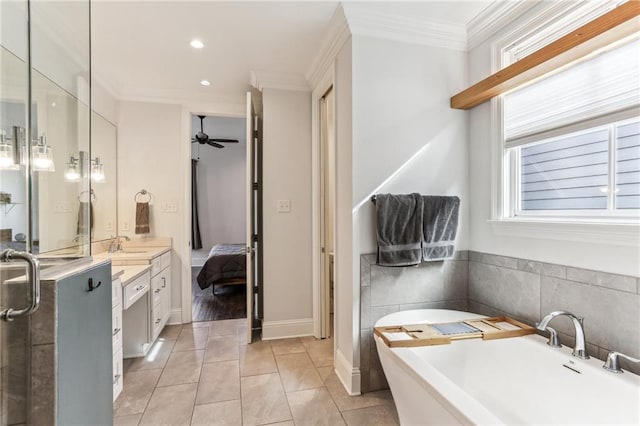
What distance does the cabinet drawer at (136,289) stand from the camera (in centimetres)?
215

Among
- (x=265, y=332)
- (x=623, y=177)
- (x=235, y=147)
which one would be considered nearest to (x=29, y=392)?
(x=265, y=332)

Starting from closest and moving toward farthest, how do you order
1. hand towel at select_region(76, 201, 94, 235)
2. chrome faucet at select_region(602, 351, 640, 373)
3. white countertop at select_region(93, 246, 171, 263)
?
chrome faucet at select_region(602, 351, 640, 373) < hand towel at select_region(76, 201, 94, 235) < white countertop at select_region(93, 246, 171, 263)

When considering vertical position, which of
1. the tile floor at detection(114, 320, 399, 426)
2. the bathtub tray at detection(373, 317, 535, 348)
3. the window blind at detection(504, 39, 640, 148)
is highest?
the window blind at detection(504, 39, 640, 148)

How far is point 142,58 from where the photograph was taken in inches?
104

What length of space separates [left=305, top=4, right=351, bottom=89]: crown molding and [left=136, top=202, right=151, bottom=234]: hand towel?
84.0 inches

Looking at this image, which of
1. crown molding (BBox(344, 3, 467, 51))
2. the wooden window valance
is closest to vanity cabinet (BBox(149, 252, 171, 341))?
crown molding (BBox(344, 3, 467, 51))

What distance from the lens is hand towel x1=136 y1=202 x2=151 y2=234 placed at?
128 inches

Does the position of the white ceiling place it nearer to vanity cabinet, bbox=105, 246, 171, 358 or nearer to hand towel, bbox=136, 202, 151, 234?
hand towel, bbox=136, 202, 151, 234

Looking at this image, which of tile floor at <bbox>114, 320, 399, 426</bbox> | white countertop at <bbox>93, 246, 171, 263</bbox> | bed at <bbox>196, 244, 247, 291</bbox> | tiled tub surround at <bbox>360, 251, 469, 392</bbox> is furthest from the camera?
bed at <bbox>196, 244, 247, 291</bbox>

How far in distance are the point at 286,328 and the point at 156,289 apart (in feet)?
4.06

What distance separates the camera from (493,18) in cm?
200

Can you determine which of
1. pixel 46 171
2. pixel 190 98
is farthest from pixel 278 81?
pixel 46 171

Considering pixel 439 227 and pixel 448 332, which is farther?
pixel 439 227

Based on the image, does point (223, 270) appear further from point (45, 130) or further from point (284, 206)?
point (45, 130)
